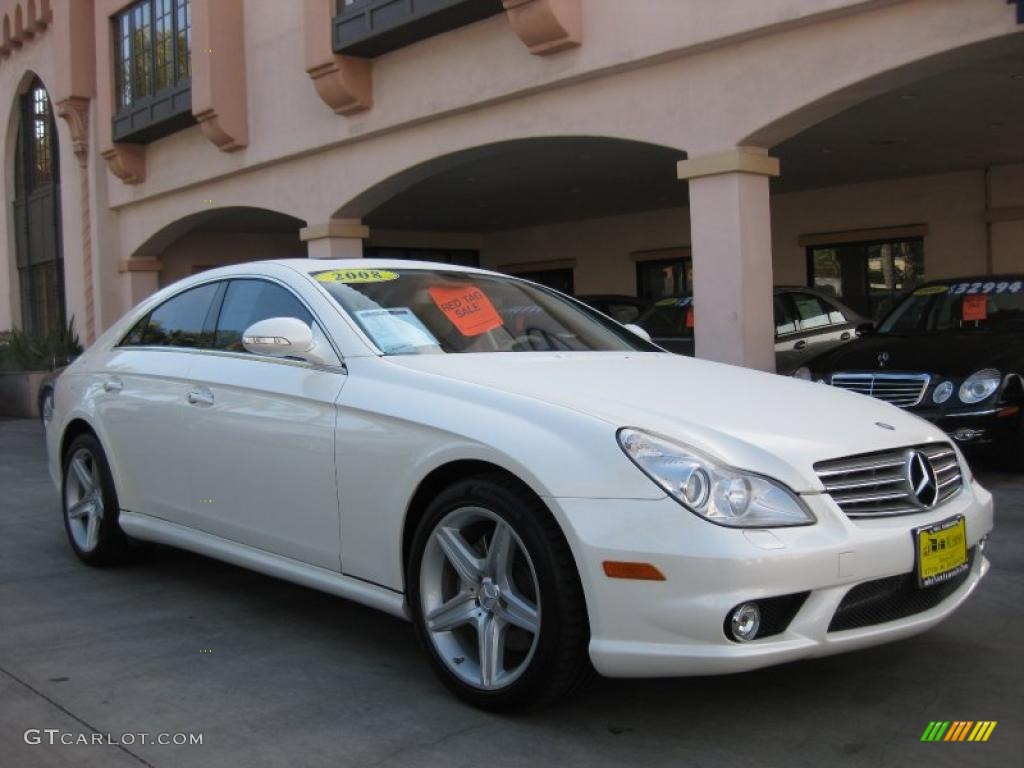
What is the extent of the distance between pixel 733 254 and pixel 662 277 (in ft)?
35.9

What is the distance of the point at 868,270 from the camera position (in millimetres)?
16672

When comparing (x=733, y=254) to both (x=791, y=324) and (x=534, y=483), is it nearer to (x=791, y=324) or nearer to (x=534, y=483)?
(x=791, y=324)

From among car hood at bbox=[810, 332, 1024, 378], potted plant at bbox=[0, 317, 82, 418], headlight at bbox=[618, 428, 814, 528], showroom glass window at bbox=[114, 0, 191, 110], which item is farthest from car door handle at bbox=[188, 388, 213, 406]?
potted plant at bbox=[0, 317, 82, 418]

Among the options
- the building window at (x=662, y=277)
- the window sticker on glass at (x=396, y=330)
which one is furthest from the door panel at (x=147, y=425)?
the building window at (x=662, y=277)

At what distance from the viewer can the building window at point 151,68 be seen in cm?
1528

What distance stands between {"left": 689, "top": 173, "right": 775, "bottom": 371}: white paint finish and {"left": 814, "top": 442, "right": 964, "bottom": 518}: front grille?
17.3ft

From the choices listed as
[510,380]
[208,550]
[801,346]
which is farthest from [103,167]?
[510,380]

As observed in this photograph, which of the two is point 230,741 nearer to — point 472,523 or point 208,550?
point 472,523

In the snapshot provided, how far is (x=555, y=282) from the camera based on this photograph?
21.8m

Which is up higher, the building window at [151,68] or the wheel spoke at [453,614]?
the building window at [151,68]

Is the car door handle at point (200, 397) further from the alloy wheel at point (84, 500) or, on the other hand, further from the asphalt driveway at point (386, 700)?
the alloy wheel at point (84, 500)

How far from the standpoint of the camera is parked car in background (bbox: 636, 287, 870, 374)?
10.7m

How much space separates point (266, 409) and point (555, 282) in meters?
17.8

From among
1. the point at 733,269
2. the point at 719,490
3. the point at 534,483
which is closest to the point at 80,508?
the point at 534,483
